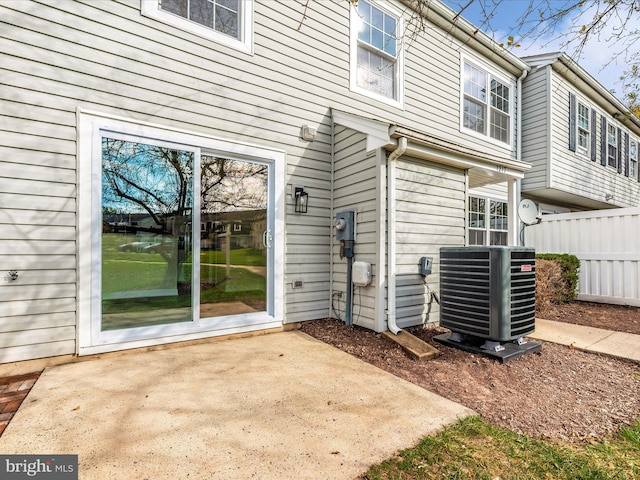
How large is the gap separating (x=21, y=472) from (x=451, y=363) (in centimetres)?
318

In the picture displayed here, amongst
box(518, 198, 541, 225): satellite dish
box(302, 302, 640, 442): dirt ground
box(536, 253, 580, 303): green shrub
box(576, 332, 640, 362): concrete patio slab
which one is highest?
box(518, 198, 541, 225): satellite dish

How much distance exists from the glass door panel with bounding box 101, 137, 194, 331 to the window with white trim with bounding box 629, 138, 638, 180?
1450 cm

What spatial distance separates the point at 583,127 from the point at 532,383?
9.47m

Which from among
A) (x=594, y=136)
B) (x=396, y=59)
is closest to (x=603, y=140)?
(x=594, y=136)

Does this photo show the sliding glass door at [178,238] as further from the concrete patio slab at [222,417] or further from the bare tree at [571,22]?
the bare tree at [571,22]

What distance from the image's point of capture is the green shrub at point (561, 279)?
593cm

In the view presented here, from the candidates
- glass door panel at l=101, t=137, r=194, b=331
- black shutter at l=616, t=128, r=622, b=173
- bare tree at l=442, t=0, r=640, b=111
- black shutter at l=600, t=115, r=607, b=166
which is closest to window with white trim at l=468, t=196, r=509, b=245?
black shutter at l=600, t=115, r=607, b=166

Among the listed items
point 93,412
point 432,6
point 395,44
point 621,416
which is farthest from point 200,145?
point 432,6

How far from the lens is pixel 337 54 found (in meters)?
4.96

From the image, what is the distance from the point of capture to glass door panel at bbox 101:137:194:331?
10.9 ft

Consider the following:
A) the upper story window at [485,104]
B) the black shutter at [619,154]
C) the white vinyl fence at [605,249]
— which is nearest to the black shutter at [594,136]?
the black shutter at [619,154]

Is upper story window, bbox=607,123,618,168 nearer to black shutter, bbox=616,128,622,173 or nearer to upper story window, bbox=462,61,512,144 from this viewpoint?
black shutter, bbox=616,128,622,173

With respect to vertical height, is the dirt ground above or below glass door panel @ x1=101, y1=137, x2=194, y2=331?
below

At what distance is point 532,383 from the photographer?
2.77 m
